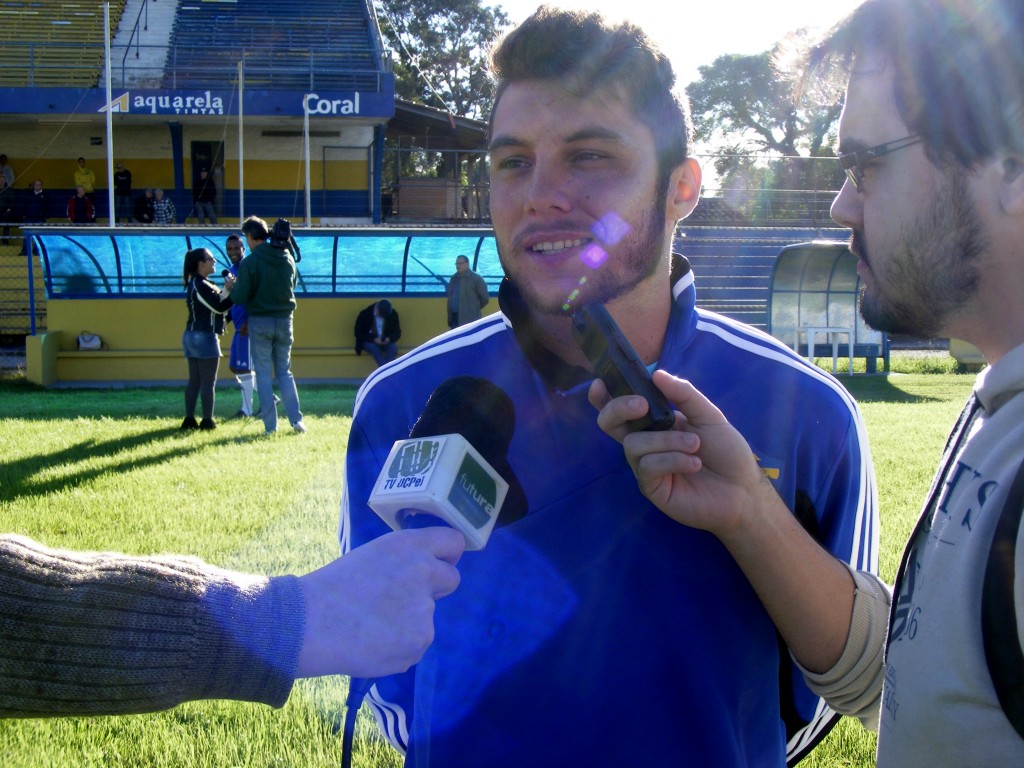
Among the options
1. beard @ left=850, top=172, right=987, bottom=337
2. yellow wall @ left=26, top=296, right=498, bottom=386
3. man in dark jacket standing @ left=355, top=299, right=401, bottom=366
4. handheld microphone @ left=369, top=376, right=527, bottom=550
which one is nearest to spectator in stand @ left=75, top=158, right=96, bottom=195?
yellow wall @ left=26, top=296, right=498, bottom=386

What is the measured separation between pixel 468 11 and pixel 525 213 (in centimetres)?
5746

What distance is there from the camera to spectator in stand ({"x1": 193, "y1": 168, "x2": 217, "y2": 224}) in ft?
90.8

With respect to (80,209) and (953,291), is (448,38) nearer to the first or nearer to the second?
(80,209)

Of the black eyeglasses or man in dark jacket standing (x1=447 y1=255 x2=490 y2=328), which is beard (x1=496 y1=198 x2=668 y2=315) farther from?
man in dark jacket standing (x1=447 y1=255 x2=490 y2=328)

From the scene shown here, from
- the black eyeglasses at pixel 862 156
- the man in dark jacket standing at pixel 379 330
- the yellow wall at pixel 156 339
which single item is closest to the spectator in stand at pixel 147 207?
the yellow wall at pixel 156 339

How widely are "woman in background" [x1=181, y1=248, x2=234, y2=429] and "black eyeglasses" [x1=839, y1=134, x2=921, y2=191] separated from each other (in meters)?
9.07

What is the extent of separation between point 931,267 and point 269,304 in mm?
9121

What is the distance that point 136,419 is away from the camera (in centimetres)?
1168

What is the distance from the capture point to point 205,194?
2873 cm

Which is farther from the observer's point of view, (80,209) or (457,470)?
(80,209)

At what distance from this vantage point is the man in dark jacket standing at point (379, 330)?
16.6 m

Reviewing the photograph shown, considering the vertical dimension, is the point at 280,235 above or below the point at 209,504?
above

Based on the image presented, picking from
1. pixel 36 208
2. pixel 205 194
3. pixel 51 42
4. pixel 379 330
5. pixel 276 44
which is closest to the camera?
pixel 379 330

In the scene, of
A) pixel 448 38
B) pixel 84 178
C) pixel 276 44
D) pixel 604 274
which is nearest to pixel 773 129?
pixel 448 38
